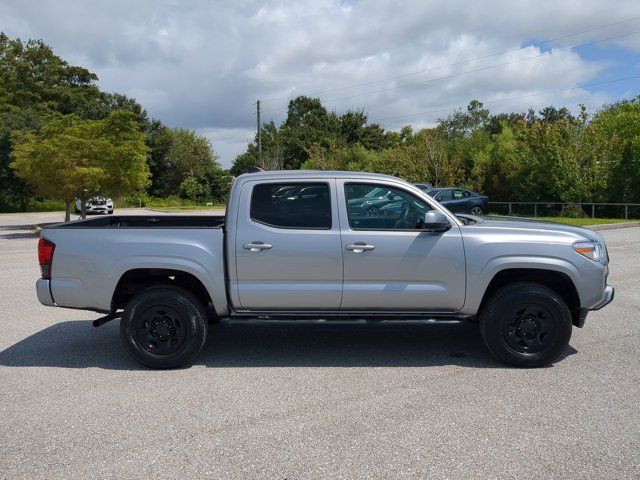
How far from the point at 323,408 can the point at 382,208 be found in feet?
6.86

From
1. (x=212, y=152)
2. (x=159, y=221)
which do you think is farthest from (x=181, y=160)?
(x=159, y=221)

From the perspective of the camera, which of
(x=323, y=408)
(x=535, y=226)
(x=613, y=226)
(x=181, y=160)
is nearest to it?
(x=323, y=408)

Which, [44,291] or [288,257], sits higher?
[288,257]

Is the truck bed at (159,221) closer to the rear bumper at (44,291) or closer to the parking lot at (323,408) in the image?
the rear bumper at (44,291)

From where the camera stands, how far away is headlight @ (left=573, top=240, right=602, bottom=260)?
17.5 feet

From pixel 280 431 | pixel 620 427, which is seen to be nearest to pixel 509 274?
pixel 620 427

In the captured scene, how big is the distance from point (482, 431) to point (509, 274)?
1961mm

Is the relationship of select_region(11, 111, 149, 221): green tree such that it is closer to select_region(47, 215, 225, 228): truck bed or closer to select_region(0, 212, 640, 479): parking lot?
select_region(47, 215, 225, 228): truck bed

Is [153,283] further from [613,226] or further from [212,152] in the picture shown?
[212,152]

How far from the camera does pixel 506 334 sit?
534 centimetres

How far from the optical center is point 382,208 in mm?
5566

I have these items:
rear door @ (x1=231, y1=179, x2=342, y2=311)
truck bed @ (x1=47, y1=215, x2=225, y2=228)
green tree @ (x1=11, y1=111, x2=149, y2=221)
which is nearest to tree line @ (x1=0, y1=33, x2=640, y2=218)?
green tree @ (x1=11, y1=111, x2=149, y2=221)

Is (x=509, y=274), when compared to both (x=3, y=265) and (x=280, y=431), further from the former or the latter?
(x=3, y=265)

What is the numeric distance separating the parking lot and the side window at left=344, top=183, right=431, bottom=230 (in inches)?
55.0
